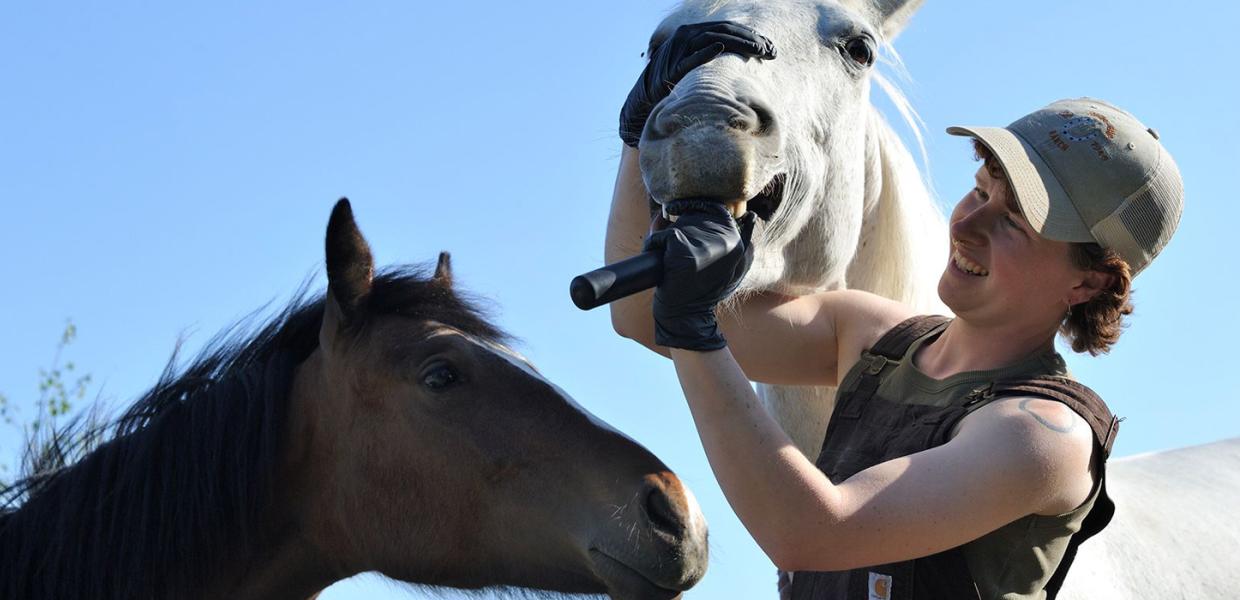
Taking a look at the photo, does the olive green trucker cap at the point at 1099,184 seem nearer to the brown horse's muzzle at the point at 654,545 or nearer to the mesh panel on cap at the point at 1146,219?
Result: the mesh panel on cap at the point at 1146,219

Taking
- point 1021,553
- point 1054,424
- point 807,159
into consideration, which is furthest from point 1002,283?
point 807,159

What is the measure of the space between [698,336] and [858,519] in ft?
1.27

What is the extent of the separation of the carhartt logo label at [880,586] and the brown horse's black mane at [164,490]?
141 cm

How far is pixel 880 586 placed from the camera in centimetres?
213

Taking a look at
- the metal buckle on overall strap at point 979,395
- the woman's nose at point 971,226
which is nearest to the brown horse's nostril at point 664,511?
the metal buckle on overall strap at point 979,395

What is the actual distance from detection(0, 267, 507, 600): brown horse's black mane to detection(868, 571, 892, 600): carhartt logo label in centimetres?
141

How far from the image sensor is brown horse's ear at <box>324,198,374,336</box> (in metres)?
2.96

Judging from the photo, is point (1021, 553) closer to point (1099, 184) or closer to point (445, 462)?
point (1099, 184)

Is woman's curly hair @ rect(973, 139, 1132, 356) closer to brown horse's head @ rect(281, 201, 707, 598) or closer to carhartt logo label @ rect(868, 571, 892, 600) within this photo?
carhartt logo label @ rect(868, 571, 892, 600)

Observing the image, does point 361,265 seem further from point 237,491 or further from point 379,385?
point 237,491

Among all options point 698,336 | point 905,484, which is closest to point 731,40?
point 698,336

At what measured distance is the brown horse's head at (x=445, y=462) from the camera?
2.77m

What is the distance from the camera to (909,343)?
2.49 metres

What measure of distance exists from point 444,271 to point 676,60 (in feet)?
3.78
